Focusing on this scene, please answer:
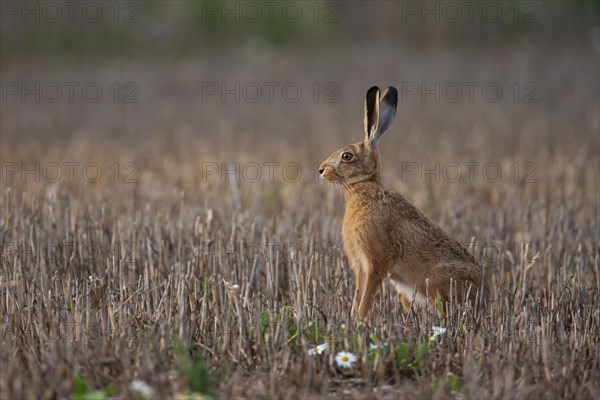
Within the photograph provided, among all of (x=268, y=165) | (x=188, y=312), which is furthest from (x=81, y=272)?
(x=268, y=165)

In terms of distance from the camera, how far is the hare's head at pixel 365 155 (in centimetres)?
566

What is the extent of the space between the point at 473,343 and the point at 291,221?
10.3ft

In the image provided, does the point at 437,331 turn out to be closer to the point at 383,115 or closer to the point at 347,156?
→ the point at 347,156

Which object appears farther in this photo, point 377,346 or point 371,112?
point 371,112

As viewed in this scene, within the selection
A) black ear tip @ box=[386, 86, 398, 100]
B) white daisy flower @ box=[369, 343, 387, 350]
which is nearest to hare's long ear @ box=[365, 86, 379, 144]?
black ear tip @ box=[386, 86, 398, 100]

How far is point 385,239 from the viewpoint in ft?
17.8

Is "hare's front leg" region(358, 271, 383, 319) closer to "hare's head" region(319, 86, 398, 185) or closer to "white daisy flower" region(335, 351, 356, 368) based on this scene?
"hare's head" region(319, 86, 398, 185)

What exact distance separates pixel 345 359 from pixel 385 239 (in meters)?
1.34

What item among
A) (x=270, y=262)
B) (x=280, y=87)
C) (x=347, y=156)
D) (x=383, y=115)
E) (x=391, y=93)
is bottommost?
(x=270, y=262)

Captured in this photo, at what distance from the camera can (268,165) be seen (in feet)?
35.2

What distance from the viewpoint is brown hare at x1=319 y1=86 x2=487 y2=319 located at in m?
5.30

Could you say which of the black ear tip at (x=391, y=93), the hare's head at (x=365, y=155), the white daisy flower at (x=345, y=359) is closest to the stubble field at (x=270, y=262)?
the white daisy flower at (x=345, y=359)

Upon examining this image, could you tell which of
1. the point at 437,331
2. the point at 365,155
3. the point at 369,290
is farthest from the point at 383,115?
the point at 437,331

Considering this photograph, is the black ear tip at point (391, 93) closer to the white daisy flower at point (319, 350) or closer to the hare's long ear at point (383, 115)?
the hare's long ear at point (383, 115)
